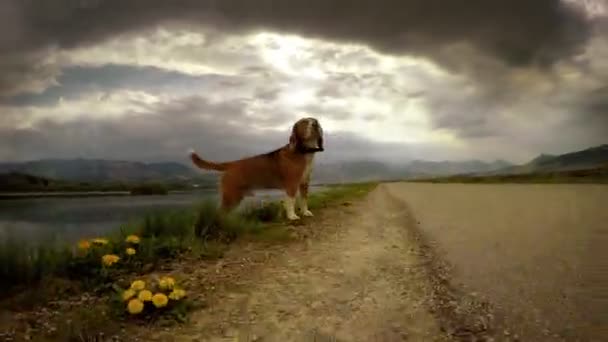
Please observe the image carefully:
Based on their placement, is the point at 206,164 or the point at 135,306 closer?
the point at 135,306

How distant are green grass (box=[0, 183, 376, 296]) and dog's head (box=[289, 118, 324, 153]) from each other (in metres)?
1.63

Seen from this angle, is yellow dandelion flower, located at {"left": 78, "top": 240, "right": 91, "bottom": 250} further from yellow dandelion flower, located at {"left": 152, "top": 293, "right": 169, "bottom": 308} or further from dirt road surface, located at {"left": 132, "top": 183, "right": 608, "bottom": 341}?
yellow dandelion flower, located at {"left": 152, "top": 293, "right": 169, "bottom": 308}

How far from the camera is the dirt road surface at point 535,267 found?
149 inches

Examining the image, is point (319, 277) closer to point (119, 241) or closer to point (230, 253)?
point (230, 253)

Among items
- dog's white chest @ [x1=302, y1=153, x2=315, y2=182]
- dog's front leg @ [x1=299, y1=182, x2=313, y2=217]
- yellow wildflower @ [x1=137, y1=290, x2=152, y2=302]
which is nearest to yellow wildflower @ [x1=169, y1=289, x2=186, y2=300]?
yellow wildflower @ [x1=137, y1=290, x2=152, y2=302]

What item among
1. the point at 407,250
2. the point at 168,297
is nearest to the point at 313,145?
the point at 407,250

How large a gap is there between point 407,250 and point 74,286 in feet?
14.9

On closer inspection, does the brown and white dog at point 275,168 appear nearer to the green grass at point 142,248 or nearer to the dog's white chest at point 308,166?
the dog's white chest at point 308,166

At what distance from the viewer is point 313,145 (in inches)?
382

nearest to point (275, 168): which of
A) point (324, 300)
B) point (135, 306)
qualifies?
point (324, 300)

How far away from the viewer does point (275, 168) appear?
987 centimetres

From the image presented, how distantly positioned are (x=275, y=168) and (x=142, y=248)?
422cm

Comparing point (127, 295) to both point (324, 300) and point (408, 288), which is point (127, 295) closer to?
point (324, 300)

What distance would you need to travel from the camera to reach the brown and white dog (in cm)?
961
